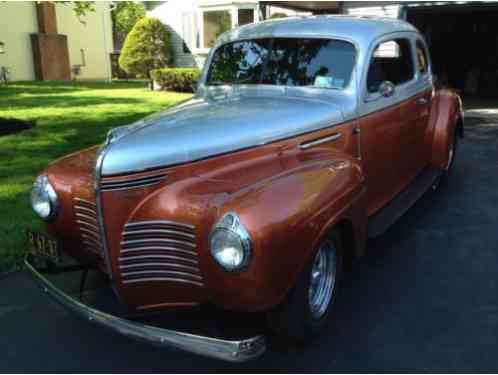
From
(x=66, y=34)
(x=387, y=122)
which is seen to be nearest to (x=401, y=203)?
(x=387, y=122)

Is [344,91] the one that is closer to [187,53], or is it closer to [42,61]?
[187,53]

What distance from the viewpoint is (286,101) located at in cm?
363

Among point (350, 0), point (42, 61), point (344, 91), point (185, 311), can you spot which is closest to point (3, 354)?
point (185, 311)

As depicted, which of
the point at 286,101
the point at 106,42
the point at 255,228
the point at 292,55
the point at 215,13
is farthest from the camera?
the point at 106,42

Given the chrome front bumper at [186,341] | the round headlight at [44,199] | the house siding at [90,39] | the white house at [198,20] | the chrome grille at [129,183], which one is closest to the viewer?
the chrome front bumper at [186,341]

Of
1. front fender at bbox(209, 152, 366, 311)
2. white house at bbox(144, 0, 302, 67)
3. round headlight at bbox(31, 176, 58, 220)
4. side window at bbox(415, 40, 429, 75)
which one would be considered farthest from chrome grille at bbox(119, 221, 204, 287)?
white house at bbox(144, 0, 302, 67)

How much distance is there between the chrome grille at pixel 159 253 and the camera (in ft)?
8.07

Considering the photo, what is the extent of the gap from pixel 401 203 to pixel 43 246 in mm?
2935

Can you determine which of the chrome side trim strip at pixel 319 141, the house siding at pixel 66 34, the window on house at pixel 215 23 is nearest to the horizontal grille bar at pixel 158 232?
the chrome side trim strip at pixel 319 141

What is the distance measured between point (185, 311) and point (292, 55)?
2.27 metres

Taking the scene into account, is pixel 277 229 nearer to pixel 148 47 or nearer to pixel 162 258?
pixel 162 258

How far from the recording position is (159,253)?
2529mm

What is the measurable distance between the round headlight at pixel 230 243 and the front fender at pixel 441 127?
3701 mm

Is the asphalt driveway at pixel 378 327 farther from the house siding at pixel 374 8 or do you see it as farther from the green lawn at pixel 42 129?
the house siding at pixel 374 8
